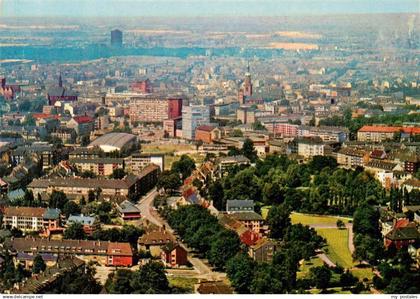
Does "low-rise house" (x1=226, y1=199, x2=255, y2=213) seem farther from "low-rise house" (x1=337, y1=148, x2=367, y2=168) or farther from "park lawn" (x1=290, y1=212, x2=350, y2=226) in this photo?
"low-rise house" (x1=337, y1=148, x2=367, y2=168)

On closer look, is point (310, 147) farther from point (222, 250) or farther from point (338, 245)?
point (222, 250)

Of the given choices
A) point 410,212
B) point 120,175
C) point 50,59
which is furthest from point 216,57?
point 410,212

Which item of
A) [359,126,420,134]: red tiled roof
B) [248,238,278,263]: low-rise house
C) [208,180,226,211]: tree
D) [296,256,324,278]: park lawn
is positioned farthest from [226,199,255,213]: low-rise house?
[359,126,420,134]: red tiled roof

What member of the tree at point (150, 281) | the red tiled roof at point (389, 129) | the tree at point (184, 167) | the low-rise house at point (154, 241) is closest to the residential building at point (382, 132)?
the red tiled roof at point (389, 129)

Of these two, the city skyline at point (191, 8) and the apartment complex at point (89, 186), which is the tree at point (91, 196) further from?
the city skyline at point (191, 8)

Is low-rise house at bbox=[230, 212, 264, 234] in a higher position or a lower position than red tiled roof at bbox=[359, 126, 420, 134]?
higher

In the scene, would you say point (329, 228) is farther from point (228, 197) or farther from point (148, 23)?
point (148, 23)

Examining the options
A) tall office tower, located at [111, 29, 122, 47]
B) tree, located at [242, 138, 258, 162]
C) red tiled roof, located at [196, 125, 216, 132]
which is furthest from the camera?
tall office tower, located at [111, 29, 122, 47]

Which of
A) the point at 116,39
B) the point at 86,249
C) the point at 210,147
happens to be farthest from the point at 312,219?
the point at 116,39
